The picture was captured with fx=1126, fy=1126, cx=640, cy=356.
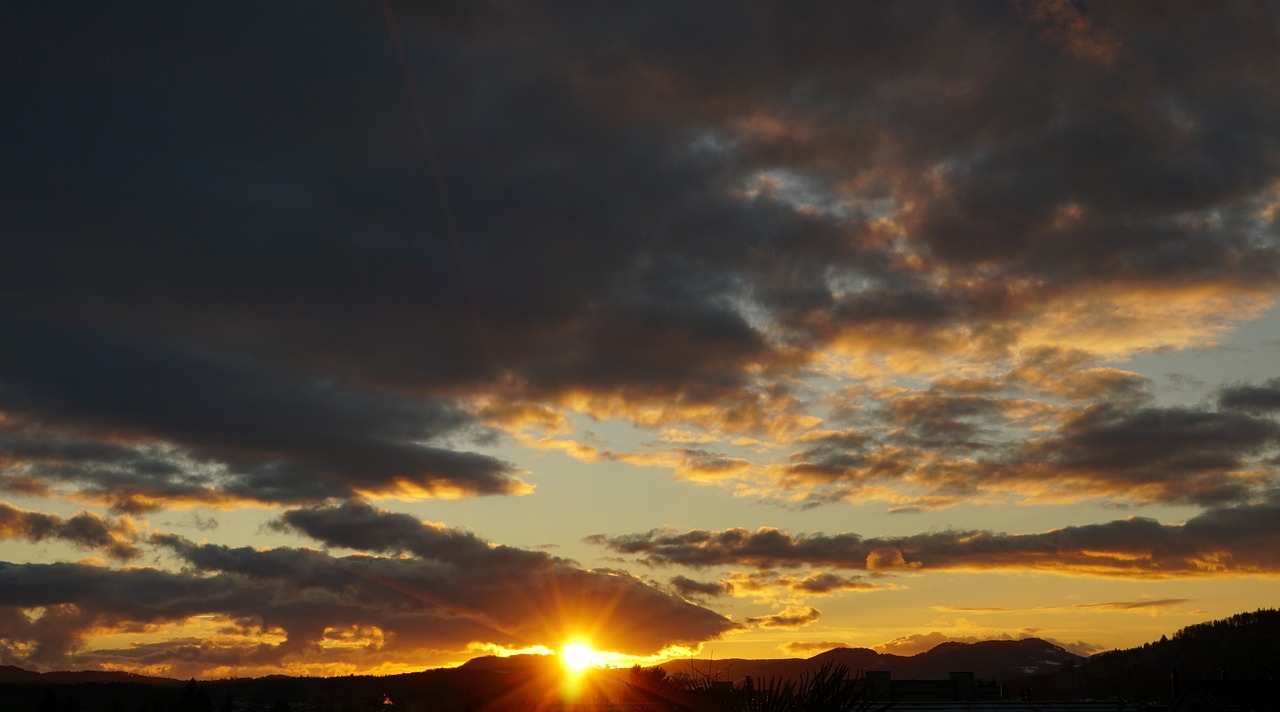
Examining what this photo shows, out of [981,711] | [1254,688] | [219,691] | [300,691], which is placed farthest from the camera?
[219,691]

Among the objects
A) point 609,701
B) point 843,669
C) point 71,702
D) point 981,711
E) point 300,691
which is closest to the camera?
point 843,669

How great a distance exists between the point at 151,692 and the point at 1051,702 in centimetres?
10236

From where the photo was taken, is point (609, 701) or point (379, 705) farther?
point (379, 705)

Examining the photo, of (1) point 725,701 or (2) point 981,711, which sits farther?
(2) point 981,711

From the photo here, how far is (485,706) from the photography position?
159 ft

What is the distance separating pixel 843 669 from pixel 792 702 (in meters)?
1.04

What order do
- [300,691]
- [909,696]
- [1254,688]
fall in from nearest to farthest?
[1254,688] → [909,696] → [300,691]

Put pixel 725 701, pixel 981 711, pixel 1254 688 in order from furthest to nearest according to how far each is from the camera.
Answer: pixel 981 711
pixel 1254 688
pixel 725 701

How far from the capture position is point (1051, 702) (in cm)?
10456

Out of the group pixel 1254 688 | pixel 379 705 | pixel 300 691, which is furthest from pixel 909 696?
pixel 1254 688

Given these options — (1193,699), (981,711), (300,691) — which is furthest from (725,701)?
(300,691)

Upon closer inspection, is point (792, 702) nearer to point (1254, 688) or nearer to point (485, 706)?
point (1254, 688)

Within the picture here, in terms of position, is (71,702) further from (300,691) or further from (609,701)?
(609,701)

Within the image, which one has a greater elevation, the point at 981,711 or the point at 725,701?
the point at 725,701
